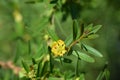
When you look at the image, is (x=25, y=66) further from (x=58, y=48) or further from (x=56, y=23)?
(x=56, y=23)

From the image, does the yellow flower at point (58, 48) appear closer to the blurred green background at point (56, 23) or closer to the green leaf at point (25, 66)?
the green leaf at point (25, 66)

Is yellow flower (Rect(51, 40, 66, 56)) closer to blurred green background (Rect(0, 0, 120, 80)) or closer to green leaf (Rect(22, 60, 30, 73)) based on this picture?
green leaf (Rect(22, 60, 30, 73))

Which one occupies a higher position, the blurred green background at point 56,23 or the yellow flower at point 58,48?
the blurred green background at point 56,23

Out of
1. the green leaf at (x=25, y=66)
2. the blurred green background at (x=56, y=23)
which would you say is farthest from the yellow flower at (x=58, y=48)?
the blurred green background at (x=56, y=23)

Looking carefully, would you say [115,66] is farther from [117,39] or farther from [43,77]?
[43,77]

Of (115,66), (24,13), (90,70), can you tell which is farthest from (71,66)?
(115,66)

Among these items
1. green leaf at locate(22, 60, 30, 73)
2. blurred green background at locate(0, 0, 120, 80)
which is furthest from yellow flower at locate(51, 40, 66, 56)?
blurred green background at locate(0, 0, 120, 80)

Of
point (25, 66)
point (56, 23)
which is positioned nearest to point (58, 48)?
point (25, 66)
